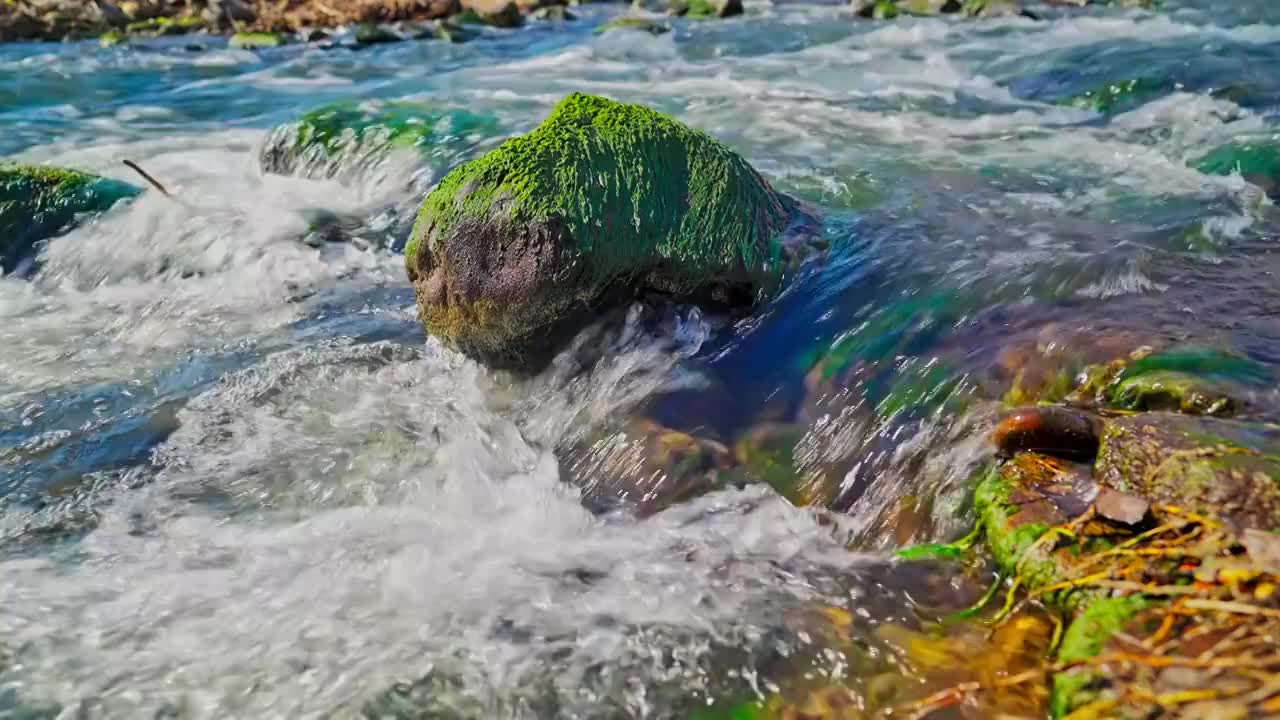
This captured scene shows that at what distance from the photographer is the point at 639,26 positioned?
16531mm

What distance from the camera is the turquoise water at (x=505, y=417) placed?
2.80 meters

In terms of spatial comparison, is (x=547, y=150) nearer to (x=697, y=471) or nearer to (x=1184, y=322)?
(x=697, y=471)

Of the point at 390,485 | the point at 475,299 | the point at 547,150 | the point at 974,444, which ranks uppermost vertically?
the point at 547,150

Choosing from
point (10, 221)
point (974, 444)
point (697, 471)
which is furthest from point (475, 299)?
point (10, 221)

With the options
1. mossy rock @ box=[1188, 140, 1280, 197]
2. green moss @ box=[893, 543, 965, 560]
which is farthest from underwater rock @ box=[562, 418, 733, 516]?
mossy rock @ box=[1188, 140, 1280, 197]

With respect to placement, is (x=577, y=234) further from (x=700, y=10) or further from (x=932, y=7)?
(x=700, y=10)

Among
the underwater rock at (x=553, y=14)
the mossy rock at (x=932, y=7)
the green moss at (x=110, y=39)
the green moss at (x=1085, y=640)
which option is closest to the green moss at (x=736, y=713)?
the green moss at (x=1085, y=640)

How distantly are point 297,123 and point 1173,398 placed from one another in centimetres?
747

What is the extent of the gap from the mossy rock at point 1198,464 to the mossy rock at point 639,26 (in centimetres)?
1437

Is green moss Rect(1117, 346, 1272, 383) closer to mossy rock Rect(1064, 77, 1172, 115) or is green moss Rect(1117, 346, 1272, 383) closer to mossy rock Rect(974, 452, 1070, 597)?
mossy rock Rect(974, 452, 1070, 597)

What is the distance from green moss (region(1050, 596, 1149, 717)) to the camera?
218 cm

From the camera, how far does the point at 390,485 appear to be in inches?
149

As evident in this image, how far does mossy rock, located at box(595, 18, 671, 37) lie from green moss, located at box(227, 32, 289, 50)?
6.42 m

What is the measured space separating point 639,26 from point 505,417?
13.8 metres
